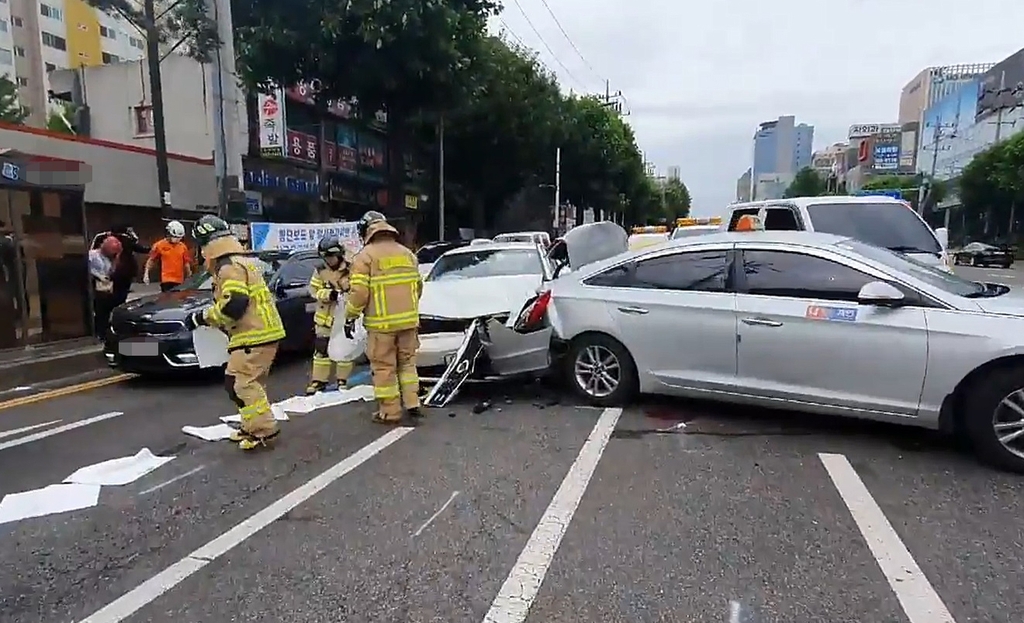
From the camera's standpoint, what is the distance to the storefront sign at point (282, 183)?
23.3 meters

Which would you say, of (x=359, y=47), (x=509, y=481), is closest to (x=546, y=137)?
(x=359, y=47)

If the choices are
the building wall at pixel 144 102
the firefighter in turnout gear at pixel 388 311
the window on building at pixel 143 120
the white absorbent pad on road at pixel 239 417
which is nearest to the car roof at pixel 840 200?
the firefighter in turnout gear at pixel 388 311

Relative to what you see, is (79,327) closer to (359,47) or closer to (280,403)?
(280,403)

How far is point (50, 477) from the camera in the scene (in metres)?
4.76

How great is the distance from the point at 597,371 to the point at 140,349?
4805 millimetres

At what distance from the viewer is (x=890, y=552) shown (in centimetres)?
353

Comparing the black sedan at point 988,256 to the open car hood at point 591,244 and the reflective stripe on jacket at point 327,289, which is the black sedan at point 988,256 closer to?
the open car hood at point 591,244

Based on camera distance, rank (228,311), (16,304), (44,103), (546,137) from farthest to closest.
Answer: (44,103)
(546,137)
(16,304)
(228,311)

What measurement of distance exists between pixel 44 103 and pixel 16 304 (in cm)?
6600

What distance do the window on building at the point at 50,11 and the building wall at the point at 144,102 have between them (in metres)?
46.4

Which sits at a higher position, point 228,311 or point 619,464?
point 228,311

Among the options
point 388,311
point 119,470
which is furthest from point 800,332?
point 119,470

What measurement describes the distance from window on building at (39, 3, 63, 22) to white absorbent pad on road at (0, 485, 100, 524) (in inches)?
2951

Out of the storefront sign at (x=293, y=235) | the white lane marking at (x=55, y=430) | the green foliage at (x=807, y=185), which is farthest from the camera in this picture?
the green foliage at (x=807, y=185)
